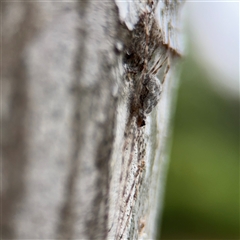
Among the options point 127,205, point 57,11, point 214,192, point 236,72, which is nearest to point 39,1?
point 57,11

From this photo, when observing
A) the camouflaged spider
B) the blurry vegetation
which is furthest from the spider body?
the blurry vegetation

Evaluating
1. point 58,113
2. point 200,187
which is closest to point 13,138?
point 58,113

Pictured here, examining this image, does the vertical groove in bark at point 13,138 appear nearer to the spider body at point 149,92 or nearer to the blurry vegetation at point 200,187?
the spider body at point 149,92

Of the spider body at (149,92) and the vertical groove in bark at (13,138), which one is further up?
the spider body at (149,92)

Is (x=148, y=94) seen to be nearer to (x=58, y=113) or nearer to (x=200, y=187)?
(x=58, y=113)

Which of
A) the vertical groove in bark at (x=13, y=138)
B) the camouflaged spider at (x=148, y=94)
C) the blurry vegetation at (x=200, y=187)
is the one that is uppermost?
the camouflaged spider at (x=148, y=94)

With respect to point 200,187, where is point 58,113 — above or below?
above

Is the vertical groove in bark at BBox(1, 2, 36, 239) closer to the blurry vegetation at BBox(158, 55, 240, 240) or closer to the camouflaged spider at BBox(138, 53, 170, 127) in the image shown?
the camouflaged spider at BBox(138, 53, 170, 127)

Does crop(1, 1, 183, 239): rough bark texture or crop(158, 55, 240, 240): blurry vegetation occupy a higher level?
crop(1, 1, 183, 239): rough bark texture

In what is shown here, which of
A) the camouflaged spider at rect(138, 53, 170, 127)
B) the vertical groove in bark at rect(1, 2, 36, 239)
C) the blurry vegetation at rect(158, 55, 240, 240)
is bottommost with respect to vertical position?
the blurry vegetation at rect(158, 55, 240, 240)

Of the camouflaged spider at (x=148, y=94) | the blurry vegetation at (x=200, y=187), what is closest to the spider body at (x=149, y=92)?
the camouflaged spider at (x=148, y=94)

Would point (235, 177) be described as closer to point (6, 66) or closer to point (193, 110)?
point (193, 110)
